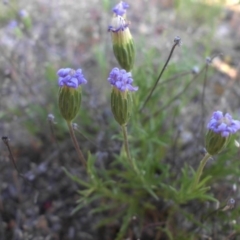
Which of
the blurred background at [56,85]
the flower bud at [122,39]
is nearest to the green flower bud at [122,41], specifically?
the flower bud at [122,39]

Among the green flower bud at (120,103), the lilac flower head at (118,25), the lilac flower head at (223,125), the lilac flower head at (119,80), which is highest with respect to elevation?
the lilac flower head at (118,25)

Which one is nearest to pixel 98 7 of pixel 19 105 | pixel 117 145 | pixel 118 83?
pixel 19 105

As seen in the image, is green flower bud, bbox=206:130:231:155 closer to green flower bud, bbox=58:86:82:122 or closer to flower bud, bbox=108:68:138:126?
flower bud, bbox=108:68:138:126

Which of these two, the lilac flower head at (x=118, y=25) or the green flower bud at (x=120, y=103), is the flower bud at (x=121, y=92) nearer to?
the green flower bud at (x=120, y=103)

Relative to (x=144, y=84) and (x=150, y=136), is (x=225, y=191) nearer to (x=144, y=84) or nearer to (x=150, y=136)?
(x=150, y=136)

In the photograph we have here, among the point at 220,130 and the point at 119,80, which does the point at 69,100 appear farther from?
the point at 220,130

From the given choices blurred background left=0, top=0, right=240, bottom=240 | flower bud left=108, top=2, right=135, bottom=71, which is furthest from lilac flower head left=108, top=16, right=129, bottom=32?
blurred background left=0, top=0, right=240, bottom=240

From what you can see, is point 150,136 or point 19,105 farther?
point 19,105
